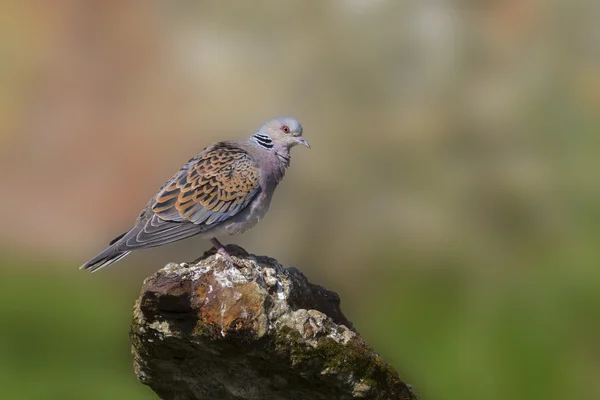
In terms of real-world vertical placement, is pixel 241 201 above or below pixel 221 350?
above

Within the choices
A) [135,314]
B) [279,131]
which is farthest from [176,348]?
[279,131]

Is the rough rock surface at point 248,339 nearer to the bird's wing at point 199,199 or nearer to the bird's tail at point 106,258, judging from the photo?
the bird's tail at point 106,258

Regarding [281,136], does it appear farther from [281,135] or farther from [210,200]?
[210,200]

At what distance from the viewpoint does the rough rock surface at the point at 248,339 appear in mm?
3336

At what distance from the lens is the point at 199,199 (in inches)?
165

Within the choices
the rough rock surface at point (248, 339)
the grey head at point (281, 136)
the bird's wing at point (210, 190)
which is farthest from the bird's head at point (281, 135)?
the rough rock surface at point (248, 339)

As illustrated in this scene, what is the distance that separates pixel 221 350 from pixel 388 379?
79 cm

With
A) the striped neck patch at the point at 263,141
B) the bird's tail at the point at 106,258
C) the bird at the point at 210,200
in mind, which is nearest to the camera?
the bird's tail at the point at 106,258

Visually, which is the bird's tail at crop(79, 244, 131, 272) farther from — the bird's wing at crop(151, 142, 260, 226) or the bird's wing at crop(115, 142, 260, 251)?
the bird's wing at crop(151, 142, 260, 226)

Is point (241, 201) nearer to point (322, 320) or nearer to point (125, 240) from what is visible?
point (125, 240)

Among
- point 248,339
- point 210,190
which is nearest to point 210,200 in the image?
point 210,190

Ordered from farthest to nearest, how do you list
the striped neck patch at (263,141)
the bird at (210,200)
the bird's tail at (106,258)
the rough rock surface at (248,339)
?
the striped neck patch at (263,141) < the bird at (210,200) < the bird's tail at (106,258) < the rough rock surface at (248,339)

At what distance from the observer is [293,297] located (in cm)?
386

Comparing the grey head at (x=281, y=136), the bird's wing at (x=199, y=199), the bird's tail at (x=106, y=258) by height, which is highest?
→ the grey head at (x=281, y=136)
